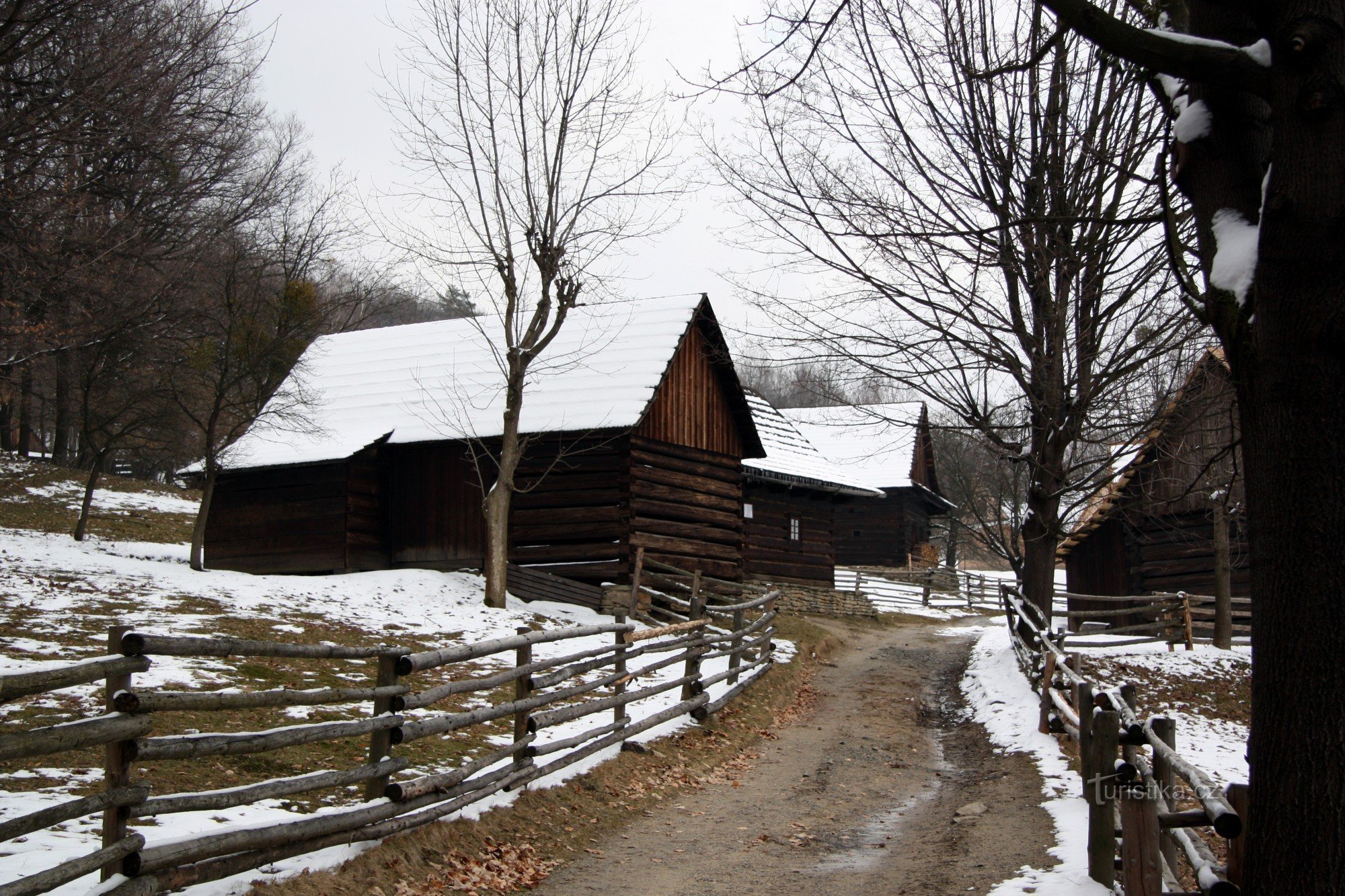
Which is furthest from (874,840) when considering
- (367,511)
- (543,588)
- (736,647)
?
(367,511)

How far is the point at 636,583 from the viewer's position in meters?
20.1

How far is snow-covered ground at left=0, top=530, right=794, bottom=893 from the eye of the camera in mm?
6043

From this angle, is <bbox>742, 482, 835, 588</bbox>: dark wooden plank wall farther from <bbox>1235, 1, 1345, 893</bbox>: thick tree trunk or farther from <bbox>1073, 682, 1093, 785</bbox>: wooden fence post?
<bbox>1235, 1, 1345, 893</bbox>: thick tree trunk

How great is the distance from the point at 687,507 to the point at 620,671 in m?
11.5

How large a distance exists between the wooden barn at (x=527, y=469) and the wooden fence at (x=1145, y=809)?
13.6 metres

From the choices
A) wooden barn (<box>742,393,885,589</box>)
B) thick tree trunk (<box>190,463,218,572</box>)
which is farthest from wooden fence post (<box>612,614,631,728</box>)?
wooden barn (<box>742,393,885,589</box>)

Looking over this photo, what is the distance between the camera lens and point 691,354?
2284 cm

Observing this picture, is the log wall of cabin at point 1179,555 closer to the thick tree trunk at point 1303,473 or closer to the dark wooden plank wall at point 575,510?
the dark wooden plank wall at point 575,510

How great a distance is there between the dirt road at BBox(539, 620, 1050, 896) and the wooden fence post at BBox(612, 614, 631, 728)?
1148mm

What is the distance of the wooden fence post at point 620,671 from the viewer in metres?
10.9

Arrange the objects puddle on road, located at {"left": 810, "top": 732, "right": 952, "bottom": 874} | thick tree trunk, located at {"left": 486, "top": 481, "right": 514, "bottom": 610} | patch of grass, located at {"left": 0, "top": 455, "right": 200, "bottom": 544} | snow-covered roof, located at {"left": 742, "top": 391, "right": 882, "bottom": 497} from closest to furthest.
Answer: puddle on road, located at {"left": 810, "top": 732, "right": 952, "bottom": 874} < thick tree trunk, located at {"left": 486, "top": 481, "right": 514, "bottom": 610} < patch of grass, located at {"left": 0, "top": 455, "right": 200, "bottom": 544} < snow-covered roof, located at {"left": 742, "top": 391, "right": 882, "bottom": 497}

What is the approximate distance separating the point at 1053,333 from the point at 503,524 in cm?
954

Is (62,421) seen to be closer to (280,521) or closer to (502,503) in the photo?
(280,521)

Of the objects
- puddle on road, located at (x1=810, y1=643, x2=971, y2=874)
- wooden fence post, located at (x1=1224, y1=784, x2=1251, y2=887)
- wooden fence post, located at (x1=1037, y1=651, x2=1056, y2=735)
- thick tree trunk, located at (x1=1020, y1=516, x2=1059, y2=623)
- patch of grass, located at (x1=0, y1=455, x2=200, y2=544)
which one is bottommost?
puddle on road, located at (x1=810, y1=643, x2=971, y2=874)
